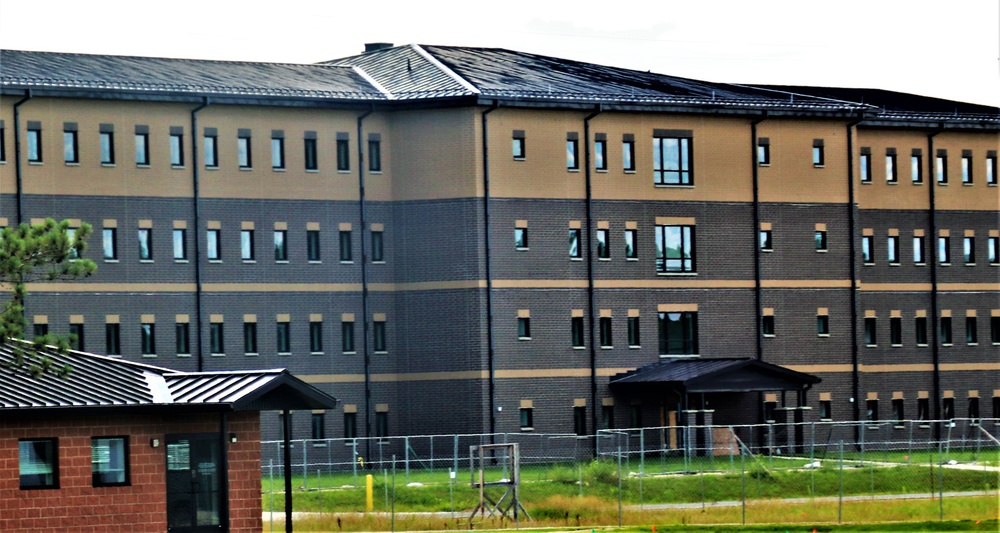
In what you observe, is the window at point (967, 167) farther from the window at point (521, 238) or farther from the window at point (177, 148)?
the window at point (177, 148)

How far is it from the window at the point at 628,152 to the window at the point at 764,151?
4.75m

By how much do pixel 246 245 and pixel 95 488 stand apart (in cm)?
2646

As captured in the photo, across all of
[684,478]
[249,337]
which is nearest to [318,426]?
[249,337]

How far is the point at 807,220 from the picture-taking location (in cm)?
6788

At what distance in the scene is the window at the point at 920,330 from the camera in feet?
240

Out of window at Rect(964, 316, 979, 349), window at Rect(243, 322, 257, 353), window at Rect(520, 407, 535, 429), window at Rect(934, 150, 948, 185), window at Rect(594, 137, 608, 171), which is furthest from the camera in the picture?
window at Rect(964, 316, 979, 349)

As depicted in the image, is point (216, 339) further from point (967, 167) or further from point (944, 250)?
point (967, 167)

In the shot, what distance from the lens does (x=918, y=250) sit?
73250 millimetres

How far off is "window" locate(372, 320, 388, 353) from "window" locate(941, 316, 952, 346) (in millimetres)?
21959

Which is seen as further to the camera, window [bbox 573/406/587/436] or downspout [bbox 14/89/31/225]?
window [bbox 573/406/587/436]

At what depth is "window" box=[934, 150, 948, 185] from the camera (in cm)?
7281

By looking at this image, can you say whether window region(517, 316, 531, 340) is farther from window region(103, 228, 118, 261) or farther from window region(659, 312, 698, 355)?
window region(103, 228, 118, 261)

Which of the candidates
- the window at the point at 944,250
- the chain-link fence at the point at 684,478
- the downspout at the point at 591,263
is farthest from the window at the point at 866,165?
the downspout at the point at 591,263

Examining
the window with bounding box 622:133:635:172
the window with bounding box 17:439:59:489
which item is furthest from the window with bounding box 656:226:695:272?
the window with bounding box 17:439:59:489
